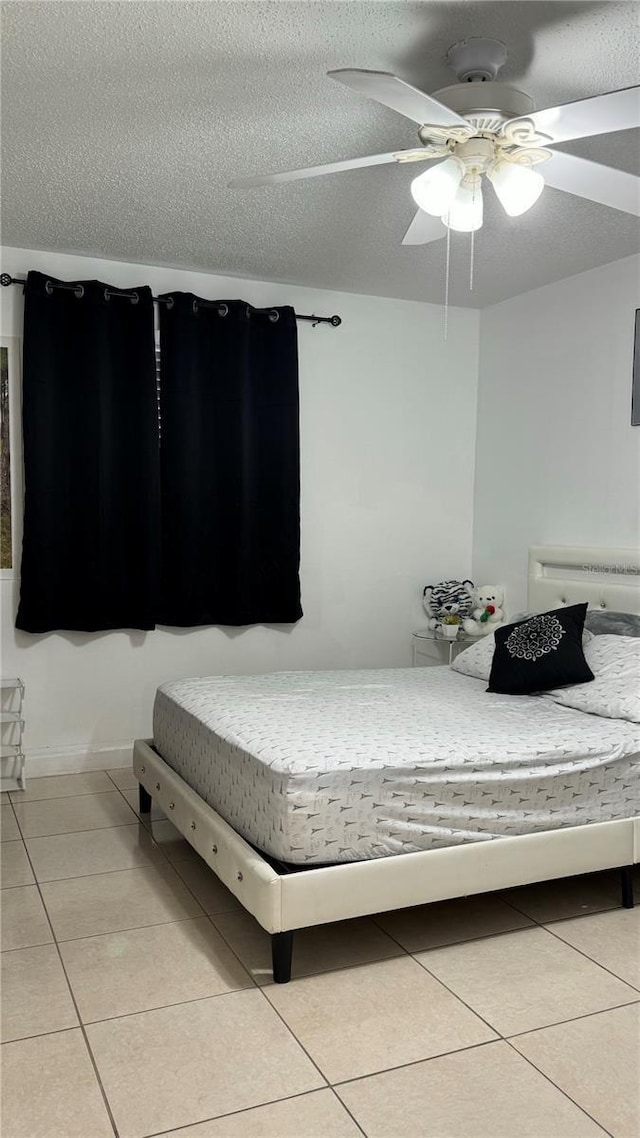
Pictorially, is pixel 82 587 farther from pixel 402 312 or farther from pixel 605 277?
pixel 605 277

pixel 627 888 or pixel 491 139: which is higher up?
pixel 491 139

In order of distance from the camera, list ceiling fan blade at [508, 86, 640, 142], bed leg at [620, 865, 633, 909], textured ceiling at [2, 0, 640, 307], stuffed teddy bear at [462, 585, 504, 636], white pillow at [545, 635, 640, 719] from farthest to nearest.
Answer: stuffed teddy bear at [462, 585, 504, 636] < white pillow at [545, 635, 640, 719] < bed leg at [620, 865, 633, 909] < textured ceiling at [2, 0, 640, 307] < ceiling fan blade at [508, 86, 640, 142]

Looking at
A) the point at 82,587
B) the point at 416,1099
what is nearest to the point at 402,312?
the point at 82,587

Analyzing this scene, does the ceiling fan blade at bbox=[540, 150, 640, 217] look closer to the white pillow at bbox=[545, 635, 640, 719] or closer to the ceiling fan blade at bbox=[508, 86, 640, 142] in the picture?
the ceiling fan blade at bbox=[508, 86, 640, 142]

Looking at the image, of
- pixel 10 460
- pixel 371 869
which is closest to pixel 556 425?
pixel 10 460

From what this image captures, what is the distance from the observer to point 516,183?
243 cm

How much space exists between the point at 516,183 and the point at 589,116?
310 mm

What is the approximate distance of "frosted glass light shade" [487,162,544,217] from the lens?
2.42m

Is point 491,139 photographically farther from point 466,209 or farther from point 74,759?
point 74,759

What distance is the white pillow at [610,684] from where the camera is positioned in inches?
126

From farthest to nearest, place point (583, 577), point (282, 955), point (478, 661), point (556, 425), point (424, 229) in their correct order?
1. point (556, 425)
2. point (583, 577)
3. point (478, 661)
4. point (424, 229)
5. point (282, 955)

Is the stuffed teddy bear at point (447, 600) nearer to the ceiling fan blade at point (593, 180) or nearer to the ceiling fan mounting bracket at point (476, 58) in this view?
the ceiling fan blade at point (593, 180)

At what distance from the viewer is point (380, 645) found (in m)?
5.11

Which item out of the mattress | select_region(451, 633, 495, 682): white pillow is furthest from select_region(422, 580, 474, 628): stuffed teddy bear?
the mattress
